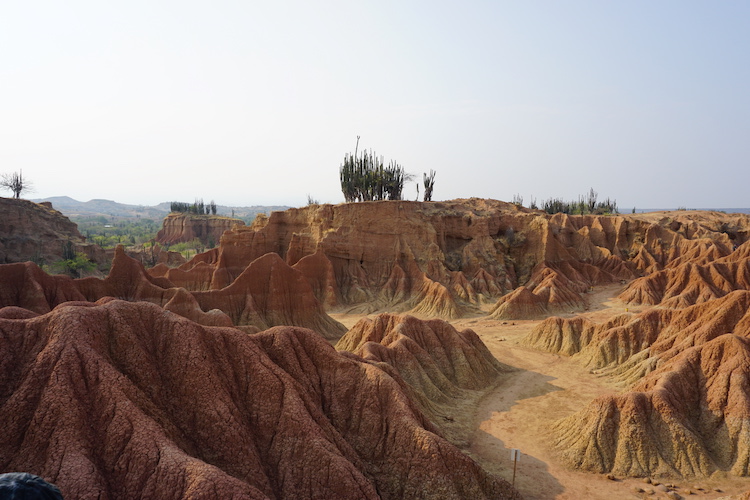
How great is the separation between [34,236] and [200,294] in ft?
128

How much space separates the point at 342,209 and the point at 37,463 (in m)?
49.6

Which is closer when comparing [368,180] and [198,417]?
[198,417]

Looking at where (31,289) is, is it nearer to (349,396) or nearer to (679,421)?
(349,396)

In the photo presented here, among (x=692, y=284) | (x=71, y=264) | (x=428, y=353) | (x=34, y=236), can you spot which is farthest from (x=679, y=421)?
(x=34, y=236)

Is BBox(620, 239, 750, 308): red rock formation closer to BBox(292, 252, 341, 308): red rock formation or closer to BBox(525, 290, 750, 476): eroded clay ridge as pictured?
BBox(525, 290, 750, 476): eroded clay ridge

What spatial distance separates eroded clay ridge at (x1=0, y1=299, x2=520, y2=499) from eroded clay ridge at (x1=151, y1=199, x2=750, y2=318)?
33971 mm

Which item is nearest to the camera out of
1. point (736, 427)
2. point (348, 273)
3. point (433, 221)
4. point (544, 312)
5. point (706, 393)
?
point (736, 427)

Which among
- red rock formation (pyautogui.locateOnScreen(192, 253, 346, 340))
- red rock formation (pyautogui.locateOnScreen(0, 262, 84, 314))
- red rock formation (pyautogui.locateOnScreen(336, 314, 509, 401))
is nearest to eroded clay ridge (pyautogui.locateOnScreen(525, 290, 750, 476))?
red rock formation (pyautogui.locateOnScreen(336, 314, 509, 401))

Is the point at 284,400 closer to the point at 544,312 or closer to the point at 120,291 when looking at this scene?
the point at 120,291

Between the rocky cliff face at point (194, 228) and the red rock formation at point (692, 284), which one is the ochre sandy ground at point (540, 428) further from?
the rocky cliff face at point (194, 228)

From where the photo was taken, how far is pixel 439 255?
6041 cm

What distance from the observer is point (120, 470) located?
11.8 metres

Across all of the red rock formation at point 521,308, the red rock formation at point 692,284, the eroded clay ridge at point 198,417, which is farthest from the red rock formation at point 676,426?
the red rock formation at point 521,308

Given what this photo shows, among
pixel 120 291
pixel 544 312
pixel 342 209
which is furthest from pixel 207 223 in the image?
pixel 544 312
